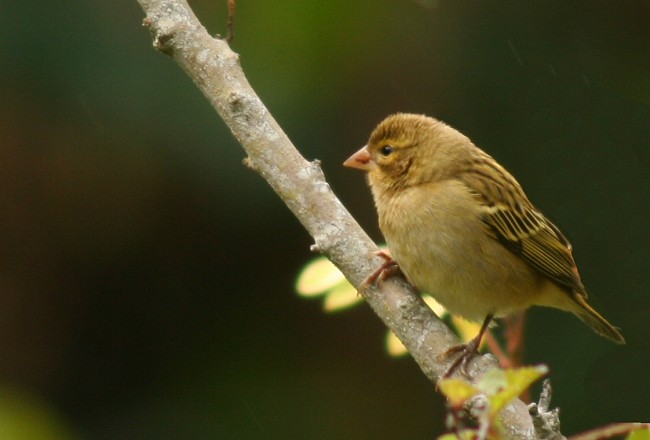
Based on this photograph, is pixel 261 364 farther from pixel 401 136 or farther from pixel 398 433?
pixel 401 136

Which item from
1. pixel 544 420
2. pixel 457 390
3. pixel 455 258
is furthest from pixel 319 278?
pixel 457 390

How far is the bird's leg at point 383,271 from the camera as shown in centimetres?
336

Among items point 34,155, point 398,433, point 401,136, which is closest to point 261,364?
point 398,433

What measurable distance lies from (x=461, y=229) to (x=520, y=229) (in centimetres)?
36

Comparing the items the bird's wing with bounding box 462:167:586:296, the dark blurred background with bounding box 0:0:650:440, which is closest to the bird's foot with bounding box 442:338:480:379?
the bird's wing with bounding box 462:167:586:296

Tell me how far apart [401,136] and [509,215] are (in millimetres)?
570

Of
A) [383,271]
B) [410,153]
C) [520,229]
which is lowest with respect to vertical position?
[520,229]

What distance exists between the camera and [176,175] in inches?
259

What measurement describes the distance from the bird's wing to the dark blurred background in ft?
7.07

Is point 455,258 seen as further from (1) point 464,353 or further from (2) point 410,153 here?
(1) point 464,353

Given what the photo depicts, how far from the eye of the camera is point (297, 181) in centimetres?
343

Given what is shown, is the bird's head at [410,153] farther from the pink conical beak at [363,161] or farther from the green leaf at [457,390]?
the green leaf at [457,390]

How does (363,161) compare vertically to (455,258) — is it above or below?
above

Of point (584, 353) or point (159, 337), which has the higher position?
point (159, 337)
